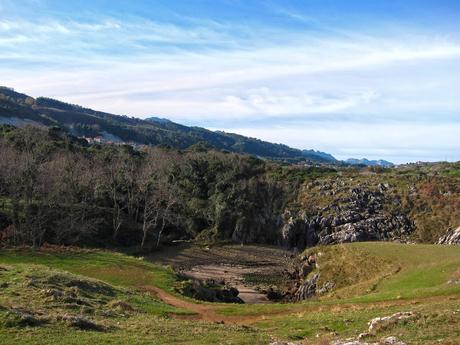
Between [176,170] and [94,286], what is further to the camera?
[176,170]

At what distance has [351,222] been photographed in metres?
68.2

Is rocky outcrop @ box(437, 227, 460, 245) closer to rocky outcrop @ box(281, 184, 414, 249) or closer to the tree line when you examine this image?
→ rocky outcrop @ box(281, 184, 414, 249)

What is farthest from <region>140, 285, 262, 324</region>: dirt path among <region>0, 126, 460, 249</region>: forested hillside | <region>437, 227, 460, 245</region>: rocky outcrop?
<region>437, 227, 460, 245</region>: rocky outcrop

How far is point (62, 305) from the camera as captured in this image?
21438mm

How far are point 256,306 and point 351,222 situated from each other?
4193 cm

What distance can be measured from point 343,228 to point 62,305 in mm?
51690

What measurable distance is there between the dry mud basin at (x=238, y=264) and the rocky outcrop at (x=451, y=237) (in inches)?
769

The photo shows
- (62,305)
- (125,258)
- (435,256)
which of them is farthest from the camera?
(125,258)

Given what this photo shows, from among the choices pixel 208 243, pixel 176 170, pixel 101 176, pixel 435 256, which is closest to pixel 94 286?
pixel 435 256

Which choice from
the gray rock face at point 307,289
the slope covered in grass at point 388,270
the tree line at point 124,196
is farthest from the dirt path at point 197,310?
the tree line at point 124,196

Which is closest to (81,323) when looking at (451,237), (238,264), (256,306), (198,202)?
(256,306)

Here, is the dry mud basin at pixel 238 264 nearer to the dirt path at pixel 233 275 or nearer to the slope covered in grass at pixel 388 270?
the dirt path at pixel 233 275

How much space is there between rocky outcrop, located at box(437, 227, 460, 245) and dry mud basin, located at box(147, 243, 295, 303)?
769 inches

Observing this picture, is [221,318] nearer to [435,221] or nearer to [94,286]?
[94,286]
